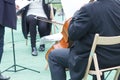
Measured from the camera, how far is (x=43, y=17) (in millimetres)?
4816

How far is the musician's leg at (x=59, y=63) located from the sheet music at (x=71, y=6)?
36cm

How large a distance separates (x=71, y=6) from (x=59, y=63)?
58 cm

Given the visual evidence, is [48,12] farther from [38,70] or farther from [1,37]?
[1,37]

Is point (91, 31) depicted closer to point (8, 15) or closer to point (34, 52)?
point (8, 15)

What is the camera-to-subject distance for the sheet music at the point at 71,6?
291 cm

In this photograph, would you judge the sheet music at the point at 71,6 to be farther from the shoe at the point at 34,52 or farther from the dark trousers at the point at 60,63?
the shoe at the point at 34,52

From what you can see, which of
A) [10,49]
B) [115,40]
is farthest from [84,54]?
[10,49]

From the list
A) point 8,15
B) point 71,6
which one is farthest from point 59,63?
point 8,15

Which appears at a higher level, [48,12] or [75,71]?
[48,12]

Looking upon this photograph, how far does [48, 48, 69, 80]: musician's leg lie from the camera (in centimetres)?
272

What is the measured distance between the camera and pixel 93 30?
2488mm

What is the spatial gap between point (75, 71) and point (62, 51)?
28cm

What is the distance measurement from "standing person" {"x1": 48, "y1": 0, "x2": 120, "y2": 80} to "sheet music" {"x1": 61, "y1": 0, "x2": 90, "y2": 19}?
0.36 metres

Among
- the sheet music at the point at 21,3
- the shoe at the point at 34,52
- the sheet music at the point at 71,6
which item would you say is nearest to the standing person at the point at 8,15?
the sheet music at the point at 71,6
